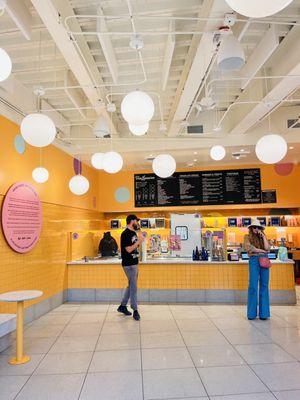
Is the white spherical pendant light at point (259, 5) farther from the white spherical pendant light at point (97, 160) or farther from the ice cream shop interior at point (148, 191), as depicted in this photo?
the white spherical pendant light at point (97, 160)

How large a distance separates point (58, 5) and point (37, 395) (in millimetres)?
3575

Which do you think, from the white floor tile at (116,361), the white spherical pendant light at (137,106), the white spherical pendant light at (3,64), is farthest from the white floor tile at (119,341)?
the white spherical pendant light at (3,64)

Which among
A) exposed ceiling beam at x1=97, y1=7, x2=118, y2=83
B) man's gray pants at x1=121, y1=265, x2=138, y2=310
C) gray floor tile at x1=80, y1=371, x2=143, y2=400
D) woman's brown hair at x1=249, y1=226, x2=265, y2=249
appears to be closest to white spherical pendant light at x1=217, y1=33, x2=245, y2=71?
exposed ceiling beam at x1=97, y1=7, x2=118, y2=83

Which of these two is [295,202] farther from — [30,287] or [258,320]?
[30,287]

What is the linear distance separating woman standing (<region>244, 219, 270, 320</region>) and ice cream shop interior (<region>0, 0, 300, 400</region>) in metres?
0.08

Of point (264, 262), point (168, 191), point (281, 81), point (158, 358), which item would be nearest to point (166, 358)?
point (158, 358)

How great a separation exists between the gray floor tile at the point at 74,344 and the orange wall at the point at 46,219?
0.98m

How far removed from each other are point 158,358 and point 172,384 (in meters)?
0.60

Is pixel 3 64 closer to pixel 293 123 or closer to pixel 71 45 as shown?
pixel 71 45

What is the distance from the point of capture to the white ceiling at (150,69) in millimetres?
3105

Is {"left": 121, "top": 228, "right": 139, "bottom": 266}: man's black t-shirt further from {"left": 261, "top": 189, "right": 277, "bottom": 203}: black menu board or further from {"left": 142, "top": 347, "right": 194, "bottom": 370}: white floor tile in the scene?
{"left": 261, "top": 189, "right": 277, "bottom": 203}: black menu board

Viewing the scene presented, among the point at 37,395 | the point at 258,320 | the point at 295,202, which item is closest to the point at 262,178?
the point at 295,202

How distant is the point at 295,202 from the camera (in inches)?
331

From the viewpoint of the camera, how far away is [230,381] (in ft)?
9.33
